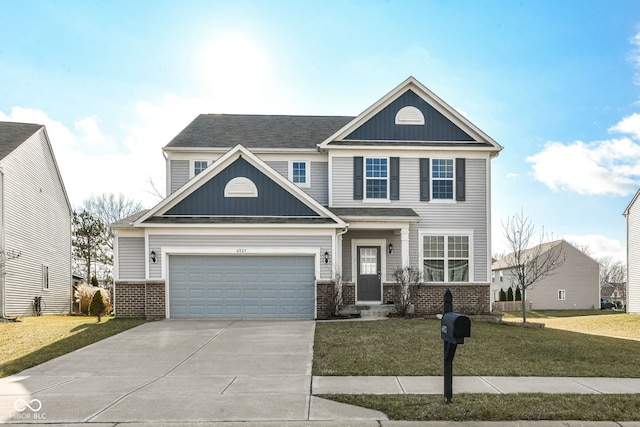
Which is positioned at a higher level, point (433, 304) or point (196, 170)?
point (196, 170)

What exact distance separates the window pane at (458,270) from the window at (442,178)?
8.18 ft

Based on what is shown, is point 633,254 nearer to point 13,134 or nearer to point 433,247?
point 433,247

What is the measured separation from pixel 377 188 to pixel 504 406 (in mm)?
13187

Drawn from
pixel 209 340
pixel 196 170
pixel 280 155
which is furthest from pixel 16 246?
pixel 209 340

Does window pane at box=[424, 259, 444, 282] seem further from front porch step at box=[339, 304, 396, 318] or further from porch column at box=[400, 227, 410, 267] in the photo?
front porch step at box=[339, 304, 396, 318]

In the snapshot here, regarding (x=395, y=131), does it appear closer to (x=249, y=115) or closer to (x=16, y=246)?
(x=249, y=115)

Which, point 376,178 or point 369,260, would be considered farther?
point 376,178

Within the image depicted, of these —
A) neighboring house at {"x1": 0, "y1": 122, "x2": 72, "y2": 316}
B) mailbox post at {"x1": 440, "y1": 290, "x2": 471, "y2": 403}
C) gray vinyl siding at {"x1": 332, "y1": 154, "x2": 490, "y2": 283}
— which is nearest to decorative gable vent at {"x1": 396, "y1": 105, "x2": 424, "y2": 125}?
gray vinyl siding at {"x1": 332, "y1": 154, "x2": 490, "y2": 283}

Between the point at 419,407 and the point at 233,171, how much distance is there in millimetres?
11827

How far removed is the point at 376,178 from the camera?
63.4 feet

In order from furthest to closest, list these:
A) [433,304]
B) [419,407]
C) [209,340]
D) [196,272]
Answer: [433,304], [196,272], [209,340], [419,407]

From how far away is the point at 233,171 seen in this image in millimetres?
16875

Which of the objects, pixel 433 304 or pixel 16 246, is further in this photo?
pixel 16 246

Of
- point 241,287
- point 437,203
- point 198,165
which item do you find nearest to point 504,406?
point 241,287
